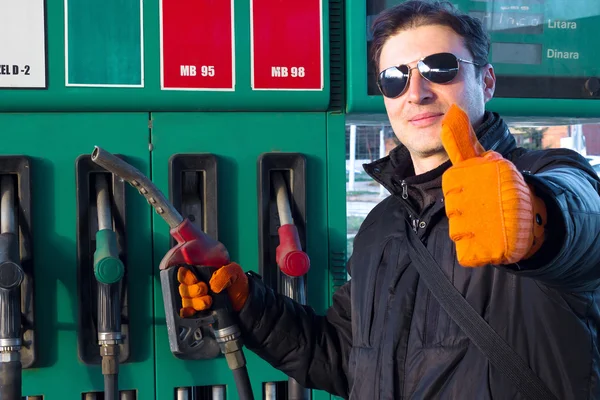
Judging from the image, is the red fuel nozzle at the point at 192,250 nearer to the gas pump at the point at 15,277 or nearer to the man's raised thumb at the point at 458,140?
the gas pump at the point at 15,277

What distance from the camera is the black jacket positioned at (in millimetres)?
1214

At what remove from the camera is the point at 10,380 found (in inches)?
71.3

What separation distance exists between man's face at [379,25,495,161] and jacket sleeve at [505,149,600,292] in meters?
0.38

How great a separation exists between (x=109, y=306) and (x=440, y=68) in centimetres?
91

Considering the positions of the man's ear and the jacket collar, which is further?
the man's ear

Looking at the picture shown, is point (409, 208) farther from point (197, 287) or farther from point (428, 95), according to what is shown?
point (197, 287)

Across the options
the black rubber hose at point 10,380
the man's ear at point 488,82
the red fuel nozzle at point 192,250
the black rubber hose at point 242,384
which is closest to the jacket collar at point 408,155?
the man's ear at point 488,82

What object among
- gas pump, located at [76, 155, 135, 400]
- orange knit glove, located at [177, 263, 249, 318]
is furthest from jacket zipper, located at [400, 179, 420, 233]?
gas pump, located at [76, 155, 135, 400]

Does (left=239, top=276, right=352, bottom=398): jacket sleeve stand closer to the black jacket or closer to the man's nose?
the black jacket

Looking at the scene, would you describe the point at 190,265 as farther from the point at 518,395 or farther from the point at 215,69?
the point at 518,395

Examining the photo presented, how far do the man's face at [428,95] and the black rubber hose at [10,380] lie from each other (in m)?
0.98

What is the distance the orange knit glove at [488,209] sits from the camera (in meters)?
1.04

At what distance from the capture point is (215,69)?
2.01m

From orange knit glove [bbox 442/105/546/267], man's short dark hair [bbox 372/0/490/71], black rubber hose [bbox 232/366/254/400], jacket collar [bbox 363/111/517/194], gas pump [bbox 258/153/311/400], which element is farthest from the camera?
gas pump [bbox 258/153/311/400]
